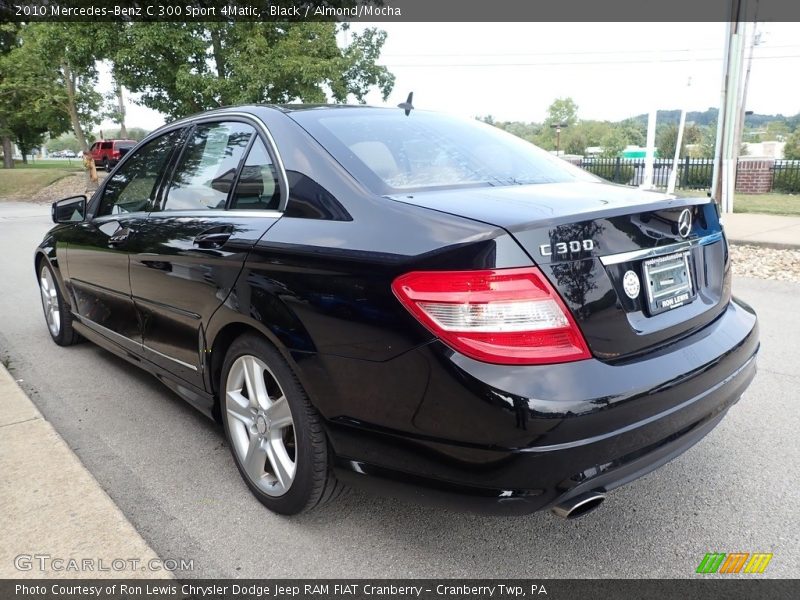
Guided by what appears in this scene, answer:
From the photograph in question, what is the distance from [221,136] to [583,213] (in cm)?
184

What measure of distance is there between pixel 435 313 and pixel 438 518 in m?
1.13

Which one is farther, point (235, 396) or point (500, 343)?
point (235, 396)

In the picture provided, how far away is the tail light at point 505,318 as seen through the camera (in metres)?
1.83

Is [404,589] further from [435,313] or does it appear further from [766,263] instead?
[766,263]

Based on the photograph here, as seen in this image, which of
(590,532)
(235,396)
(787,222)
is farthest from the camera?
(787,222)

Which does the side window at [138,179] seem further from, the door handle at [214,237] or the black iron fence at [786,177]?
the black iron fence at [786,177]

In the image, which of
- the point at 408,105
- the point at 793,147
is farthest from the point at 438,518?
the point at 793,147

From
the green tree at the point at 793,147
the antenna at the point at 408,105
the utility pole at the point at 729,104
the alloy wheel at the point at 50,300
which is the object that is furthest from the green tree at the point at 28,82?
the green tree at the point at 793,147

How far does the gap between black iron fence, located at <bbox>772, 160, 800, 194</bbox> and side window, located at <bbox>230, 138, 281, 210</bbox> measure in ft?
74.4

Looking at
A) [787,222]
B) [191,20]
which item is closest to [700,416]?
[787,222]

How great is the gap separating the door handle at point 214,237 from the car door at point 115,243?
0.82 m

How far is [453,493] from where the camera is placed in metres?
1.97

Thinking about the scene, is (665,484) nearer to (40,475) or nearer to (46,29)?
(40,475)

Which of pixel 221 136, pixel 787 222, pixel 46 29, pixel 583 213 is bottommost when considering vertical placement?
pixel 787 222
